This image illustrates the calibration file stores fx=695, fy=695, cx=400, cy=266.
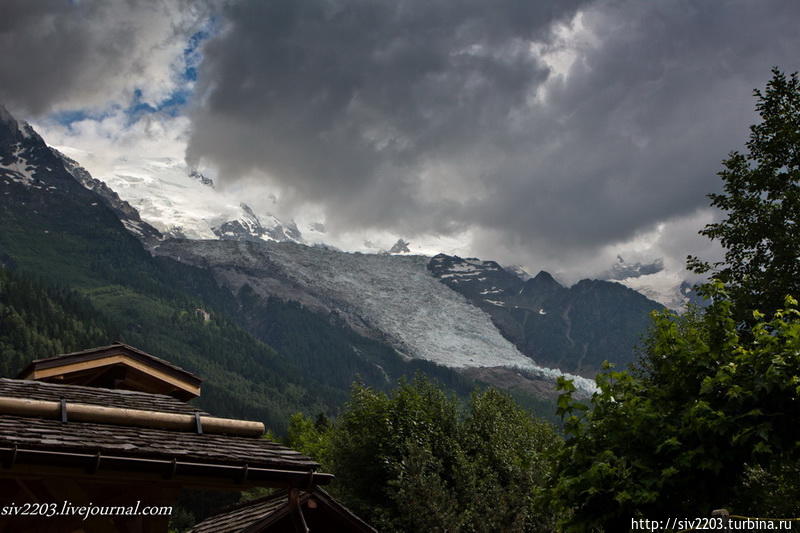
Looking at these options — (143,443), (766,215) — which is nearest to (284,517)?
(143,443)

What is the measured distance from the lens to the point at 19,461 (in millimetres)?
6113

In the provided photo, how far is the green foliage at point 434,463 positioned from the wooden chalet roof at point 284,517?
19.4 meters

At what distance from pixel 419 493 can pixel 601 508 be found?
68.1ft

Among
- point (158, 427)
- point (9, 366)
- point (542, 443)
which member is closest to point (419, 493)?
point (542, 443)

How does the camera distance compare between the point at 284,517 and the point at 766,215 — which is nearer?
the point at 284,517

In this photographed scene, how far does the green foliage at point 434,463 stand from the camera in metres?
32.2

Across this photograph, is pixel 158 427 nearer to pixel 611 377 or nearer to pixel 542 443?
pixel 611 377

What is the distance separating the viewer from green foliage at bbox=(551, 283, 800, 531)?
11461 millimetres

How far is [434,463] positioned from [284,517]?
2648cm

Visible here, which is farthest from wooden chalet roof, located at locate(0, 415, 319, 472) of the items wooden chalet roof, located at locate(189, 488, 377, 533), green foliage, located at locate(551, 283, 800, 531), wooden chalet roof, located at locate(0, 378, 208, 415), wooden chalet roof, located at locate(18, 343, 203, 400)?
wooden chalet roof, located at locate(18, 343, 203, 400)

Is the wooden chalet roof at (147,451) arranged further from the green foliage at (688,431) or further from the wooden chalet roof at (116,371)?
the green foliage at (688,431)

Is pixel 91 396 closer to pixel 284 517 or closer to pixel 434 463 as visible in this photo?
pixel 284 517

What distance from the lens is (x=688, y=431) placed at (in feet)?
39.4

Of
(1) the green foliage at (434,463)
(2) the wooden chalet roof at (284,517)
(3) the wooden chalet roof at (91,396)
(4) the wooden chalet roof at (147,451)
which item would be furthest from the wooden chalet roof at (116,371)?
(1) the green foliage at (434,463)
